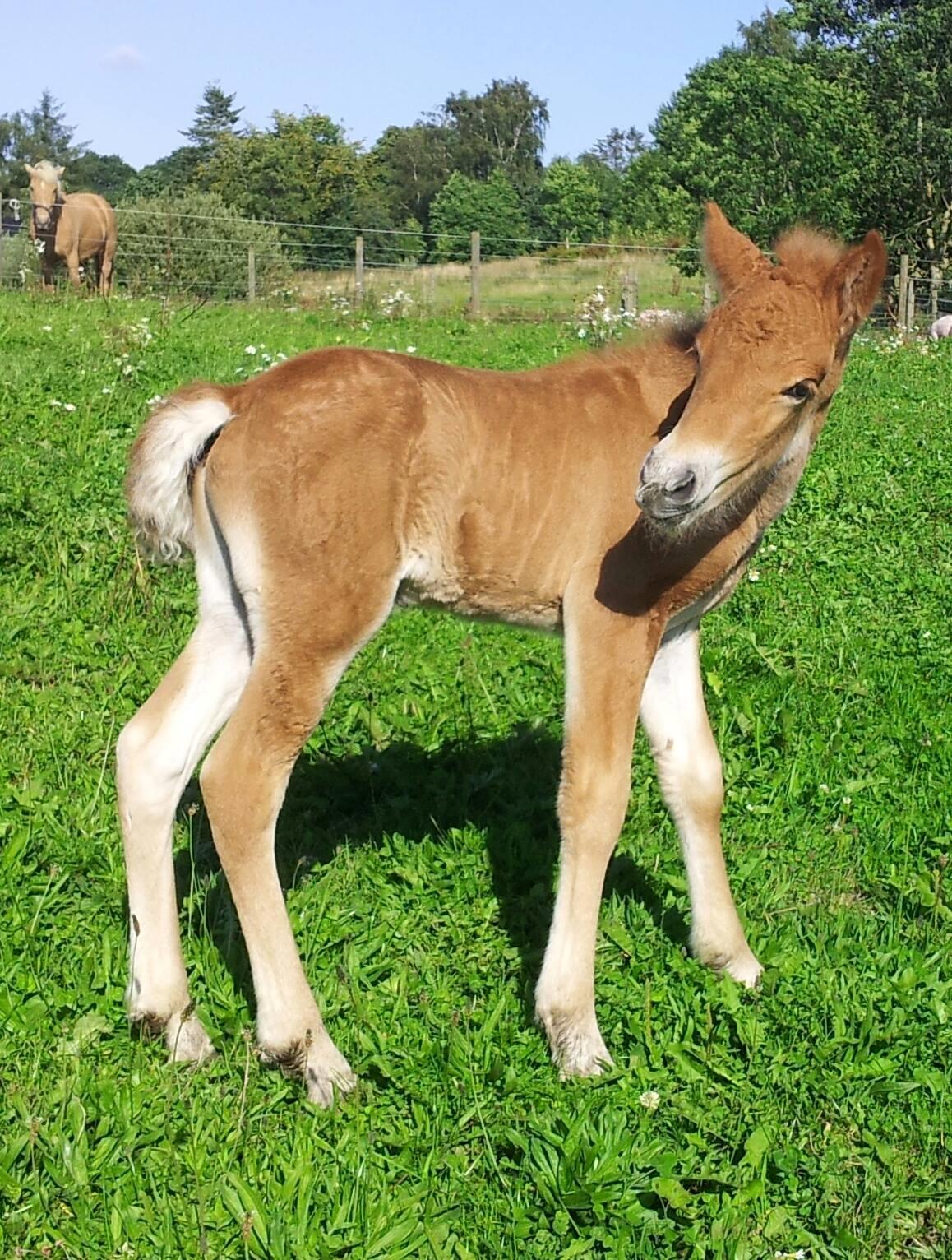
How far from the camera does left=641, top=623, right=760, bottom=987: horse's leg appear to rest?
343 centimetres

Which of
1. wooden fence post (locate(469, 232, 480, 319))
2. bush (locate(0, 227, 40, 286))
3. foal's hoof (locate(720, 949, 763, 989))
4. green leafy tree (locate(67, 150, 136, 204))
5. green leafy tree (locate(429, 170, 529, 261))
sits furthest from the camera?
green leafy tree (locate(67, 150, 136, 204))

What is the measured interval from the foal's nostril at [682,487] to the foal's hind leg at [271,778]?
0.83m

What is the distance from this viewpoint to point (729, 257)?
3.18 meters

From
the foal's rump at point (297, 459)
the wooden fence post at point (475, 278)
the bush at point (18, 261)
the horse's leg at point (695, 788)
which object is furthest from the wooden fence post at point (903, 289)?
the foal's rump at point (297, 459)

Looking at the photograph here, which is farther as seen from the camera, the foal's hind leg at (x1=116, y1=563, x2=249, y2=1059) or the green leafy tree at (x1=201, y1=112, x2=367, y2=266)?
the green leafy tree at (x1=201, y1=112, x2=367, y2=266)

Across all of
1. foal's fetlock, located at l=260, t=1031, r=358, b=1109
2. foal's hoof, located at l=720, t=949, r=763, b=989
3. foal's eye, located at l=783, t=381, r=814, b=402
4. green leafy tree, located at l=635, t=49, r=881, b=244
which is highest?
green leafy tree, located at l=635, t=49, r=881, b=244

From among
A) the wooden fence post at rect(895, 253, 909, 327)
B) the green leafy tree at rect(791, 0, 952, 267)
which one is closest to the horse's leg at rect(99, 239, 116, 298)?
the wooden fence post at rect(895, 253, 909, 327)

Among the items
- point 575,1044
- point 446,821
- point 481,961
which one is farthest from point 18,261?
point 575,1044

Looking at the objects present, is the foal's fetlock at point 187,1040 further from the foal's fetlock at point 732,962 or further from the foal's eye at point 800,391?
the foal's eye at point 800,391

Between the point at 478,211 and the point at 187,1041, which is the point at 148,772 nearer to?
the point at 187,1041

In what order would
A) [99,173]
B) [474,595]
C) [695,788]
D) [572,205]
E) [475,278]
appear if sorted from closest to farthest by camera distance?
[474,595] < [695,788] < [475,278] < [572,205] < [99,173]

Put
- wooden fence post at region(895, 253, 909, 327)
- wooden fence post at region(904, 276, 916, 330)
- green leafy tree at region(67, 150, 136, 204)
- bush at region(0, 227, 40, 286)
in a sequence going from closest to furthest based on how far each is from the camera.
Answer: bush at region(0, 227, 40, 286)
wooden fence post at region(895, 253, 909, 327)
wooden fence post at region(904, 276, 916, 330)
green leafy tree at region(67, 150, 136, 204)

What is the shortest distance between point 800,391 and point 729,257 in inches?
19.7

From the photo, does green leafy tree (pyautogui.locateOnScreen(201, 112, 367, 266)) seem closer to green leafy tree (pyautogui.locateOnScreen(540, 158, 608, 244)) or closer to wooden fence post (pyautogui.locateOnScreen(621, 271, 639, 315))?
green leafy tree (pyautogui.locateOnScreen(540, 158, 608, 244))
